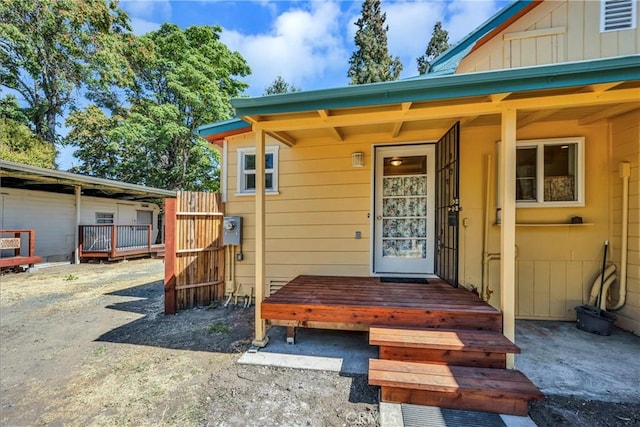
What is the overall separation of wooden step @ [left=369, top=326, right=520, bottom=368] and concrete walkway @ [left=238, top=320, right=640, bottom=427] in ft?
1.24

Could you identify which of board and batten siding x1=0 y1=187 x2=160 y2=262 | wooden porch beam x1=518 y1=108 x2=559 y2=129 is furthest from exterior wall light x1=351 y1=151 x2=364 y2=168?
board and batten siding x1=0 y1=187 x2=160 y2=262

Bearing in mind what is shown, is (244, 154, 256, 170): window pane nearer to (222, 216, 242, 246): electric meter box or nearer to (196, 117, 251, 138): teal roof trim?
(196, 117, 251, 138): teal roof trim

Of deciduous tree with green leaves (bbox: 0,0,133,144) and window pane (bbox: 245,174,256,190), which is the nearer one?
window pane (bbox: 245,174,256,190)

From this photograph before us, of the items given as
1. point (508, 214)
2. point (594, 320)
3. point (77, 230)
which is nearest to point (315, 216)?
point (508, 214)

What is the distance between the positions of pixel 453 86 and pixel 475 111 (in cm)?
41

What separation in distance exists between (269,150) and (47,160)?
14.1 meters

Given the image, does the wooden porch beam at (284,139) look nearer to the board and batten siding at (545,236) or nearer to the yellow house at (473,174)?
the yellow house at (473,174)

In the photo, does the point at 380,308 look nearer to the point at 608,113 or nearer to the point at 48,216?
the point at 608,113

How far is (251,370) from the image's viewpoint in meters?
2.57

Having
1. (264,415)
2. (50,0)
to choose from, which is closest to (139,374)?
(264,415)

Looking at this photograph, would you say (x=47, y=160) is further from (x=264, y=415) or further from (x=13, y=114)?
(x=264, y=415)

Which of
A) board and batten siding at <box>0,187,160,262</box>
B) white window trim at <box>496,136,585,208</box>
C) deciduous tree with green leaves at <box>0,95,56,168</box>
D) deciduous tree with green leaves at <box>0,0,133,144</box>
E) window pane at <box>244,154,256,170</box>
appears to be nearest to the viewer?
white window trim at <box>496,136,585,208</box>

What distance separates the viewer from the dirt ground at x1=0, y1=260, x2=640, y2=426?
1.96 meters

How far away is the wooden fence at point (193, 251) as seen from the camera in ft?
13.6
